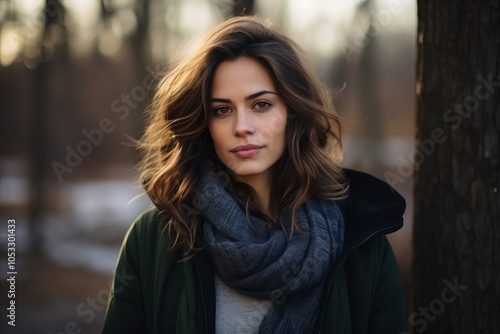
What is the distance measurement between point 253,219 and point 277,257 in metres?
0.25

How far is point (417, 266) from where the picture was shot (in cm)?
326

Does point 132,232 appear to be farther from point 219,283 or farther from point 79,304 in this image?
point 79,304

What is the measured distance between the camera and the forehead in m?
2.82

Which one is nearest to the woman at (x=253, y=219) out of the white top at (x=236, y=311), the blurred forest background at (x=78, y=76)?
the white top at (x=236, y=311)

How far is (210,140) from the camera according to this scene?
3.12m

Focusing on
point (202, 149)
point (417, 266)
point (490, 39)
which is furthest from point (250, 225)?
point (490, 39)

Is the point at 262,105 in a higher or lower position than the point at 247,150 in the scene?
higher

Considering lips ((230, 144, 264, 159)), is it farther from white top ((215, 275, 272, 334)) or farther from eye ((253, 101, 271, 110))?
white top ((215, 275, 272, 334))

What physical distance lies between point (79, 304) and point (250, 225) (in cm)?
691

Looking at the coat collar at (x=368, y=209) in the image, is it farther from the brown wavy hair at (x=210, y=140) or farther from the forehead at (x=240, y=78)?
the forehead at (x=240, y=78)

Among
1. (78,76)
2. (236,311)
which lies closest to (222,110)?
(236,311)

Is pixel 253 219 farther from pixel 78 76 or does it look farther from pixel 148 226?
pixel 78 76

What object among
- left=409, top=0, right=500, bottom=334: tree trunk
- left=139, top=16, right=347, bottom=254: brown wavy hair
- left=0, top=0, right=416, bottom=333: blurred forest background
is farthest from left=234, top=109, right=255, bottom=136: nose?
left=0, top=0, right=416, bottom=333: blurred forest background

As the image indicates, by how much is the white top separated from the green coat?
0.24 feet
